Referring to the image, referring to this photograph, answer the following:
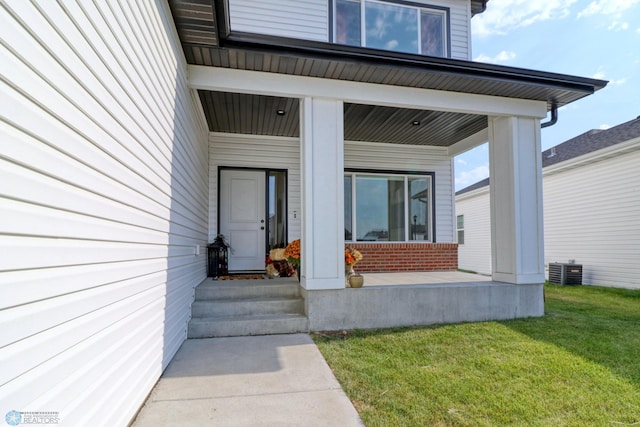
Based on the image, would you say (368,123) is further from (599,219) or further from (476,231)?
(476,231)

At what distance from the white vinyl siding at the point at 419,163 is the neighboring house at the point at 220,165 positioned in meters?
0.03

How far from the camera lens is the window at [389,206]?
7410 mm

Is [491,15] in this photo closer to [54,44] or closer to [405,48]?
[405,48]

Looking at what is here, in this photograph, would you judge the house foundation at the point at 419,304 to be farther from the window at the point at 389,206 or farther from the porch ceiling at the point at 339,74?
the porch ceiling at the point at 339,74

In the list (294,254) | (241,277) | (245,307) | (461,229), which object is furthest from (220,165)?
(461,229)

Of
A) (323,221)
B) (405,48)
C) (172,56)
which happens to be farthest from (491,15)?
(172,56)

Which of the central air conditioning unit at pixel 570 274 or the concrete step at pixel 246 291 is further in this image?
the central air conditioning unit at pixel 570 274

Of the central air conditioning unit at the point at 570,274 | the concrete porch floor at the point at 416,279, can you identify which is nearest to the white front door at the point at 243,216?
the concrete porch floor at the point at 416,279

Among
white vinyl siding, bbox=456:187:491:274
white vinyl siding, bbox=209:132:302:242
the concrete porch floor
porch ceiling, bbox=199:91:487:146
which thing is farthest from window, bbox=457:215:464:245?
white vinyl siding, bbox=209:132:302:242

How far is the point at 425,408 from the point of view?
241cm

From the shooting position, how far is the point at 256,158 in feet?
21.8

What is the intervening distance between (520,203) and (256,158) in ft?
15.3

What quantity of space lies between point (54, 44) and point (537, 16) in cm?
1353

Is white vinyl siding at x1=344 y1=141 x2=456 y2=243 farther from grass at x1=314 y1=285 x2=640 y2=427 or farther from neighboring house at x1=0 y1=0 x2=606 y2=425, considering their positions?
grass at x1=314 y1=285 x2=640 y2=427
